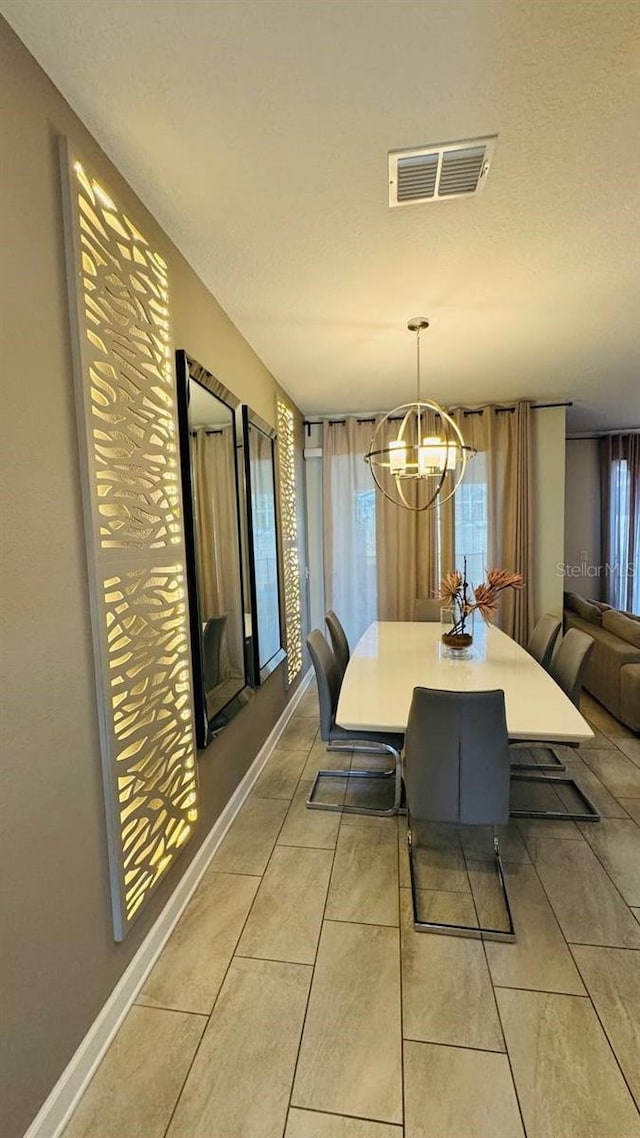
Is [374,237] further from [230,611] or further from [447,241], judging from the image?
[230,611]

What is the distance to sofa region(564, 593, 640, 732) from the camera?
10.6ft

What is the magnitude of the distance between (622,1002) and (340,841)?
3.77 feet

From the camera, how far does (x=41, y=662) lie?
114cm

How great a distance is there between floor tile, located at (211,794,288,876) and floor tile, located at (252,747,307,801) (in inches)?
2.8

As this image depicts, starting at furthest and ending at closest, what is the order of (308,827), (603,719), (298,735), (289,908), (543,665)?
1. (603,719)
2. (298,735)
3. (543,665)
4. (308,827)
5. (289,908)

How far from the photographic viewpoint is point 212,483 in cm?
218

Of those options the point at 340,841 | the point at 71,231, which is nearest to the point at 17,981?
the point at 340,841

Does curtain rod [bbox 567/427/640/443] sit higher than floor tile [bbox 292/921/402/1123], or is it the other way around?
curtain rod [bbox 567/427/640/443]

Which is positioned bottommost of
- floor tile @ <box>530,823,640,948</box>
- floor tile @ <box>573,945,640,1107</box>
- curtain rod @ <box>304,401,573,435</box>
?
floor tile @ <box>573,945,640,1107</box>

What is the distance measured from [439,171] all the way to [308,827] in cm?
276

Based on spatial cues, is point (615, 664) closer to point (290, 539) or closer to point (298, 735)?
point (298, 735)

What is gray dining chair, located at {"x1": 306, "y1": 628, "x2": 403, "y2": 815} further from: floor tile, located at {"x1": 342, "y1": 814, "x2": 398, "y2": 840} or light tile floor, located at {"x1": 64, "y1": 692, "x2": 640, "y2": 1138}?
light tile floor, located at {"x1": 64, "y1": 692, "x2": 640, "y2": 1138}

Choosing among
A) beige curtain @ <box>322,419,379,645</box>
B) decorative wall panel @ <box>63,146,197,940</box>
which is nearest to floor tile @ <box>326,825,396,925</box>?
decorative wall panel @ <box>63,146,197,940</box>

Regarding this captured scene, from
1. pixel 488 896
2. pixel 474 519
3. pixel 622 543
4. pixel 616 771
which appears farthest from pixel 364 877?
pixel 622 543
